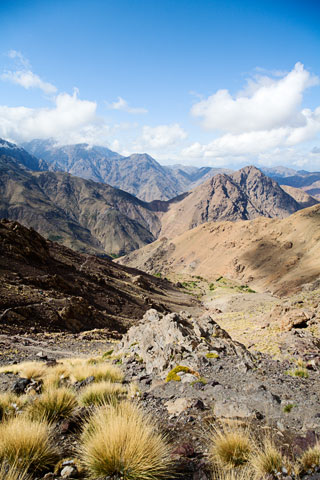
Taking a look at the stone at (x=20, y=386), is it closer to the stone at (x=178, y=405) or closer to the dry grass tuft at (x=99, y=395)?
the dry grass tuft at (x=99, y=395)

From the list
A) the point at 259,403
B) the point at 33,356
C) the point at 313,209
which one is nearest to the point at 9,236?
the point at 33,356

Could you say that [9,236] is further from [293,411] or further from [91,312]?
[293,411]

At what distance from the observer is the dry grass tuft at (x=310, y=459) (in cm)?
423

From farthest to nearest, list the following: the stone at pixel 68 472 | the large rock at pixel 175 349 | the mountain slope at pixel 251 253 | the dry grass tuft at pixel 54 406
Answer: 1. the mountain slope at pixel 251 253
2. the large rock at pixel 175 349
3. the dry grass tuft at pixel 54 406
4. the stone at pixel 68 472

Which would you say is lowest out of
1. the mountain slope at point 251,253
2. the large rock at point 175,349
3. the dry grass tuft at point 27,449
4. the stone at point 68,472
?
the mountain slope at point 251,253

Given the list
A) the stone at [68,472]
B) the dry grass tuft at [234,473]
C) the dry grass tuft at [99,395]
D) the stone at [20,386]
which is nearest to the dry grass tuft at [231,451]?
the dry grass tuft at [234,473]

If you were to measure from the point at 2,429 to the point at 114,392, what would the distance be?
10.6 feet

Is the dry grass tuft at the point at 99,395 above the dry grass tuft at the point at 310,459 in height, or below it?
below

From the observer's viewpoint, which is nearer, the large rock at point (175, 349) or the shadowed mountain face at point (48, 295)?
the large rock at point (175, 349)

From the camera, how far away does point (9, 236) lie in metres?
33.8

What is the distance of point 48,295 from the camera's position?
26641 mm

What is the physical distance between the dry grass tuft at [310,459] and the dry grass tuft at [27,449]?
3833 mm

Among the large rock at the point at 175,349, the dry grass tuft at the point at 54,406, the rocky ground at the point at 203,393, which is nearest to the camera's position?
the rocky ground at the point at 203,393

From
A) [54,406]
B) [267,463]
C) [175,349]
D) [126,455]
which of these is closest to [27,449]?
[126,455]
